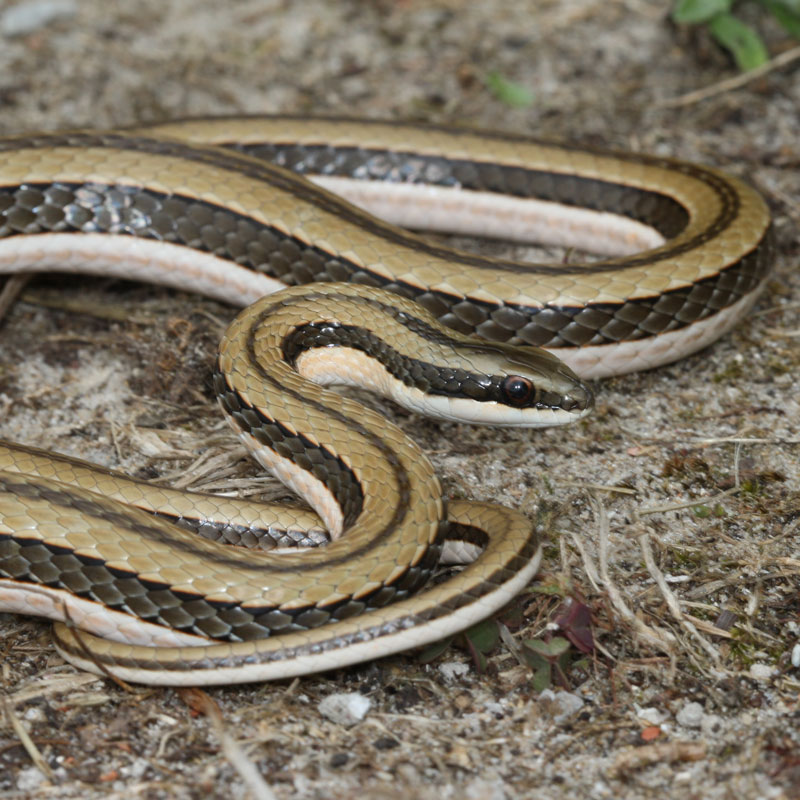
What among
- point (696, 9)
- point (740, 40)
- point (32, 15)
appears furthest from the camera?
point (32, 15)

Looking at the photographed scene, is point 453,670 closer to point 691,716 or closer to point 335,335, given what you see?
point 691,716

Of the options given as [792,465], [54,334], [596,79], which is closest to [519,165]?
[596,79]

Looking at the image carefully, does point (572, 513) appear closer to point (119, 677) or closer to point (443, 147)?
point (119, 677)

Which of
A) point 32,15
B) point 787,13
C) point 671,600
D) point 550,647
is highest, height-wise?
point 787,13

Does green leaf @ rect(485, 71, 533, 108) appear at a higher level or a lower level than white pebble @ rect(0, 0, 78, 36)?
higher

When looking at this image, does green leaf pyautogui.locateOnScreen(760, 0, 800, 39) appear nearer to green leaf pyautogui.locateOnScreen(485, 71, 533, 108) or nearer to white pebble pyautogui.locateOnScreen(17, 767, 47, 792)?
green leaf pyautogui.locateOnScreen(485, 71, 533, 108)

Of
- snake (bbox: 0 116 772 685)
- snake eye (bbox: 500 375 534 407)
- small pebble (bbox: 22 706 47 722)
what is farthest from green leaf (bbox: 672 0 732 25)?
small pebble (bbox: 22 706 47 722)

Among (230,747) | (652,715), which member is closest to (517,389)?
(652,715)

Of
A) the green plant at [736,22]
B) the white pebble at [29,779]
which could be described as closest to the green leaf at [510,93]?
the green plant at [736,22]
